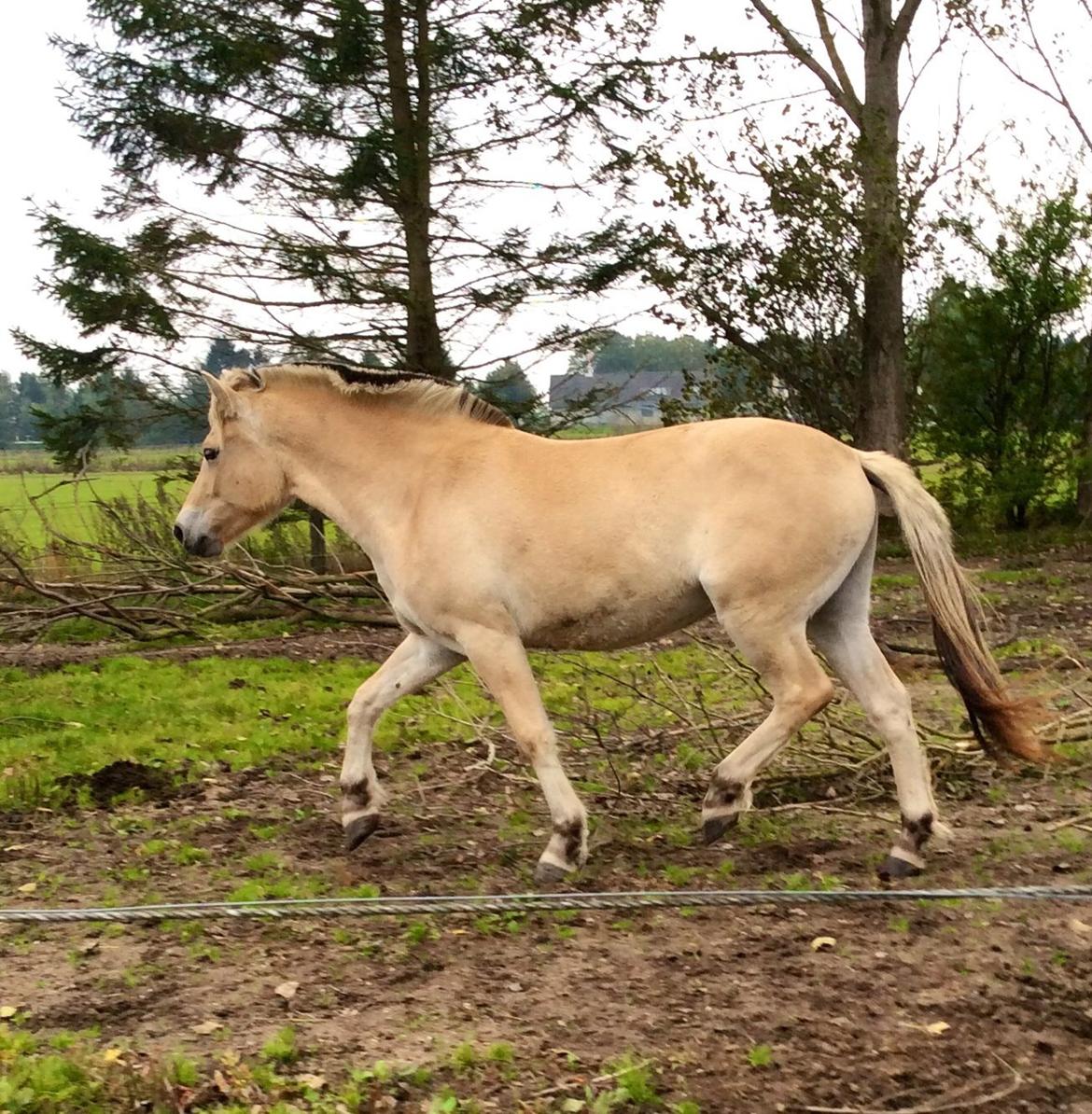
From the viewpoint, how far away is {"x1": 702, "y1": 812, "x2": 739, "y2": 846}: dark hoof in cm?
505

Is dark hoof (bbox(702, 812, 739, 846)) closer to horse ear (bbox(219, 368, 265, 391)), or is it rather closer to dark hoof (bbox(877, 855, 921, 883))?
dark hoof (bbox(877, 855, 921, 883))

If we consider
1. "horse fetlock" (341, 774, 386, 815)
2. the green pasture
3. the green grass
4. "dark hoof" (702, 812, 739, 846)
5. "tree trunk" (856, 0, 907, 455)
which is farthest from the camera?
"tree trunk" (856, 0, 907, 455)

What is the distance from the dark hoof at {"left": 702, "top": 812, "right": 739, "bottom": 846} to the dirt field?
10 centimetres

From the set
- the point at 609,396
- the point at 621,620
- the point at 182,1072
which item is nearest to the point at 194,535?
the point at 621,620

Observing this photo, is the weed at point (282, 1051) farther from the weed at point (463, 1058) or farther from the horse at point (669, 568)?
the horse at point (669, 568)

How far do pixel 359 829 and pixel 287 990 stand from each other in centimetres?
160

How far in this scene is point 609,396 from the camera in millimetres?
15656

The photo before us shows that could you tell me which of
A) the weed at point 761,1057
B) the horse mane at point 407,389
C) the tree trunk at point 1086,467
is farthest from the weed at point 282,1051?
the tree trunk at point 1086,467

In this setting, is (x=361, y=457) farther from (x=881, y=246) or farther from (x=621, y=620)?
(x=881, y=246)

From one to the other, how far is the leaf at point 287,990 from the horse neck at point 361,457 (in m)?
1.95

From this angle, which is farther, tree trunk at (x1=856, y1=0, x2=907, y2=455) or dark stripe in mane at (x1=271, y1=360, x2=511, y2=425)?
tree trunk at (x1=856, y1=0, x2=907, y2=455)

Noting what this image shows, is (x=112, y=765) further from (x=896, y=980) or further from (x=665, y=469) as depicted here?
(x=896, y=980)

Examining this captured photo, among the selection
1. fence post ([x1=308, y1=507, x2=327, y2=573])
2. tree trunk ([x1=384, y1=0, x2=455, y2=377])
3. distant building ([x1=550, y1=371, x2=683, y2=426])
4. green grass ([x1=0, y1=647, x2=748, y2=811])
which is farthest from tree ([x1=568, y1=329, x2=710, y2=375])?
green grass ([x1=0, y1=647, x2=748, y2=811])

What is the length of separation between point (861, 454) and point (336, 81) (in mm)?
10825
